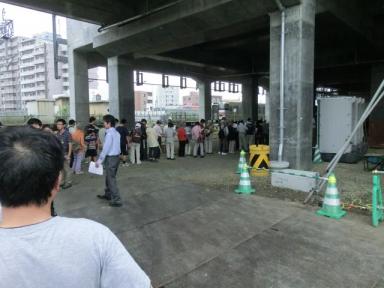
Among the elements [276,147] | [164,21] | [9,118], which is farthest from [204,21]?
[9,118]

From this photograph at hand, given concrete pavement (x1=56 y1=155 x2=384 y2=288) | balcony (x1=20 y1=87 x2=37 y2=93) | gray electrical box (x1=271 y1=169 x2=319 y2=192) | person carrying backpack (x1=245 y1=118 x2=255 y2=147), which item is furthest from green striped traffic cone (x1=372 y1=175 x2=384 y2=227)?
balcony (x1=20 y1=87 x2=37 y2=93)

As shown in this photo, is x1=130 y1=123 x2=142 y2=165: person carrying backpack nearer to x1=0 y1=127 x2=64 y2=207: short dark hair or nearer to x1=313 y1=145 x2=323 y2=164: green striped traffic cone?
x1=313 y1=145 x2=323 y2=164: green striped traffic cone

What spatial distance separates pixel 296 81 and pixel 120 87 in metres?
9.98

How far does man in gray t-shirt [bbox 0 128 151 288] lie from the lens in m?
1.26

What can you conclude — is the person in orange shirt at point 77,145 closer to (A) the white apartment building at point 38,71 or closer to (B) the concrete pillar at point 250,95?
(B) the concrete pillar at point 250,95

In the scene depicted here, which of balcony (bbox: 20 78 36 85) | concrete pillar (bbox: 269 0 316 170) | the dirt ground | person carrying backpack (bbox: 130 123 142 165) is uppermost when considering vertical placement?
balcony (bbox: 20 78 36 85)

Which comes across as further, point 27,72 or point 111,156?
point 27,72

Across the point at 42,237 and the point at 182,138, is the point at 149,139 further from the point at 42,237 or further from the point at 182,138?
the point at 42,237

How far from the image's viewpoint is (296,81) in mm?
10219

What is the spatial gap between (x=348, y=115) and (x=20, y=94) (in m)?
105

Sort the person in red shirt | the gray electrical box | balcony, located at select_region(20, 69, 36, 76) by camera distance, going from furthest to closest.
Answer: balcony, located at select_region(20, 69, 36, 76) < the person in red shirt < the gray electrical box

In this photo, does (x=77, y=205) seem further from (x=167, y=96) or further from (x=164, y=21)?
(x=167, y=96)

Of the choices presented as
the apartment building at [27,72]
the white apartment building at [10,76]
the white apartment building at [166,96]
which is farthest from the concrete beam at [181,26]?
the white apartment building at [10,76]

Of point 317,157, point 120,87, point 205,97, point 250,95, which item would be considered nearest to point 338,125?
point 317,157
